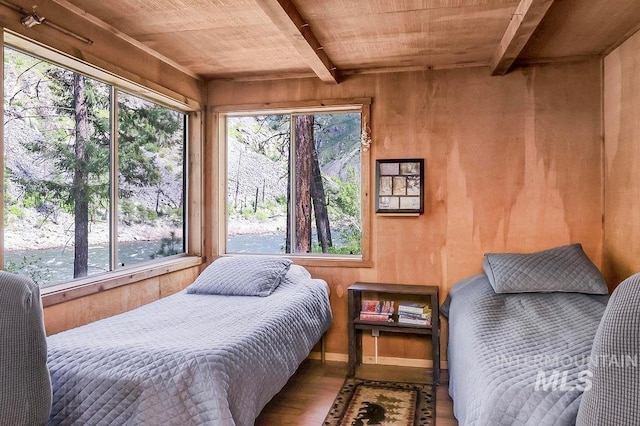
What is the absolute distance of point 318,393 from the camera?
2906mm

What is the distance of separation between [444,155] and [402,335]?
147cm

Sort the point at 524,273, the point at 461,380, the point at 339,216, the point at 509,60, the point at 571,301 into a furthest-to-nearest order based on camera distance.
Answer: the point at 339,216 < the point at 509,60 < the point at 524,273 < the point at 571,301 < the point at 461,380

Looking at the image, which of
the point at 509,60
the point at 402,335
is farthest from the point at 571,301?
the point at 509,60

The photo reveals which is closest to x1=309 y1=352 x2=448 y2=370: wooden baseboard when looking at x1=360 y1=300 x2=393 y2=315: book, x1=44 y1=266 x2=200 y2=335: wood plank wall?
x1=360 y1=300 x2=393 y2=315: book

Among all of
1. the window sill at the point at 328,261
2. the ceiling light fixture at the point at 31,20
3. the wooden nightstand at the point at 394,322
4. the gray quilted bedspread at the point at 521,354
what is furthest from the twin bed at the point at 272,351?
the ceiling light fixture at the point at 31,20

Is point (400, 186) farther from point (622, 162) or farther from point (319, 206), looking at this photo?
point (622, 162)

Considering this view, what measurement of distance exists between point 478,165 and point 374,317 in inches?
55.6

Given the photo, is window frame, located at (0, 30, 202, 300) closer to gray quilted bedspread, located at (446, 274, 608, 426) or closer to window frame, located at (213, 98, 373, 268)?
window frame, located at (213, 98, 373, 268)

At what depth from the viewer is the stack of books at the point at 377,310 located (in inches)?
126

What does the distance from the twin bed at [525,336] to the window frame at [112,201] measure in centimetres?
209

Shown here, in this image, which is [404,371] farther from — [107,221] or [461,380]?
[107,221]

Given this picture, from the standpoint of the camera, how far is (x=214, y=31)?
2719 mm

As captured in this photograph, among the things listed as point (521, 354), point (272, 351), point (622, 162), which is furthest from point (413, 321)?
point (622, 162)

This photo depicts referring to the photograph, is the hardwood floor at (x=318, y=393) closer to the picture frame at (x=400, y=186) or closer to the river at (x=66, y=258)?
the river at (x=66, y=258)
